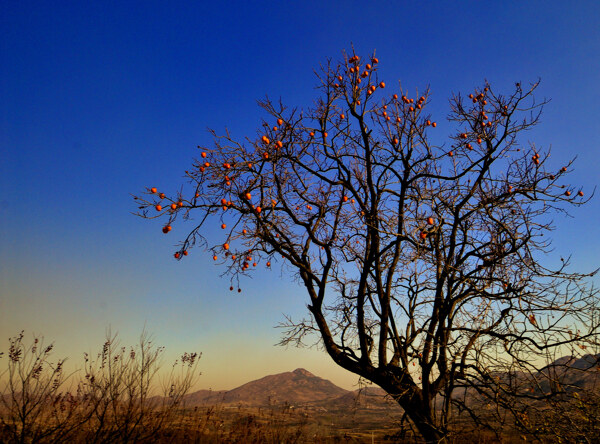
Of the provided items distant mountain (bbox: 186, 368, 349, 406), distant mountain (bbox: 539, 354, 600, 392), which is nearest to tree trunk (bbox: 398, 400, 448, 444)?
distant mountain (bbox: 539, 354, 600, 392)

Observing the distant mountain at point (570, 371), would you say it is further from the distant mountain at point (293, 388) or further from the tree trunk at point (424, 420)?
the distant mountain at point (293, 388)

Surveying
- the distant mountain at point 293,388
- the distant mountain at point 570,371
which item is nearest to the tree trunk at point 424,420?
the distant mountain at point 570,371

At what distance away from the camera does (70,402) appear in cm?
468

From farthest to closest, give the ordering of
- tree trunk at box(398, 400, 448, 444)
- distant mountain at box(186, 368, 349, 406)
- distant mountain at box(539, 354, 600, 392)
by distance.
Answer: distant mountain at box(186, 368, 349, 406)
tree trunk at box(398, 400, 448, 444)
distant mountain at box(539, 354, 600, 392)

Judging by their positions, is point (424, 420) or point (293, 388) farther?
point (293, 388)

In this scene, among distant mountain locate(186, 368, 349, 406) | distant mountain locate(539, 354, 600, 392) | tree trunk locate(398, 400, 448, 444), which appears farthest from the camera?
distant mountain locate(186, 368, 349, 406)

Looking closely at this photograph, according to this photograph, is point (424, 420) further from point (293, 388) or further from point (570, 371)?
point (293, 388)

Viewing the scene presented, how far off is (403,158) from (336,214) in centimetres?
156

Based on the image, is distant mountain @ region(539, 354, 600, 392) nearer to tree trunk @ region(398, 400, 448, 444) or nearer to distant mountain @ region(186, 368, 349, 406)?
tree trunk @ region(398, 400, 448, 444)

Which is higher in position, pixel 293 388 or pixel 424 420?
pixel 424 420

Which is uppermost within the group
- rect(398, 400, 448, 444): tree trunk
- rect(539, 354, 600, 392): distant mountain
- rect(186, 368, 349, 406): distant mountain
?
rect(539, 354, 600, 392): distant mountain

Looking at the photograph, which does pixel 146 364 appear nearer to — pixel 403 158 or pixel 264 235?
pixel 264 235

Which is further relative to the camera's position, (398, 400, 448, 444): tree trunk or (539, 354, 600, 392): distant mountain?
(398, 400, 448, 444): tree trunk

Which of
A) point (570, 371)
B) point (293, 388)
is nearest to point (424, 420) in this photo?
point (570, 371)
